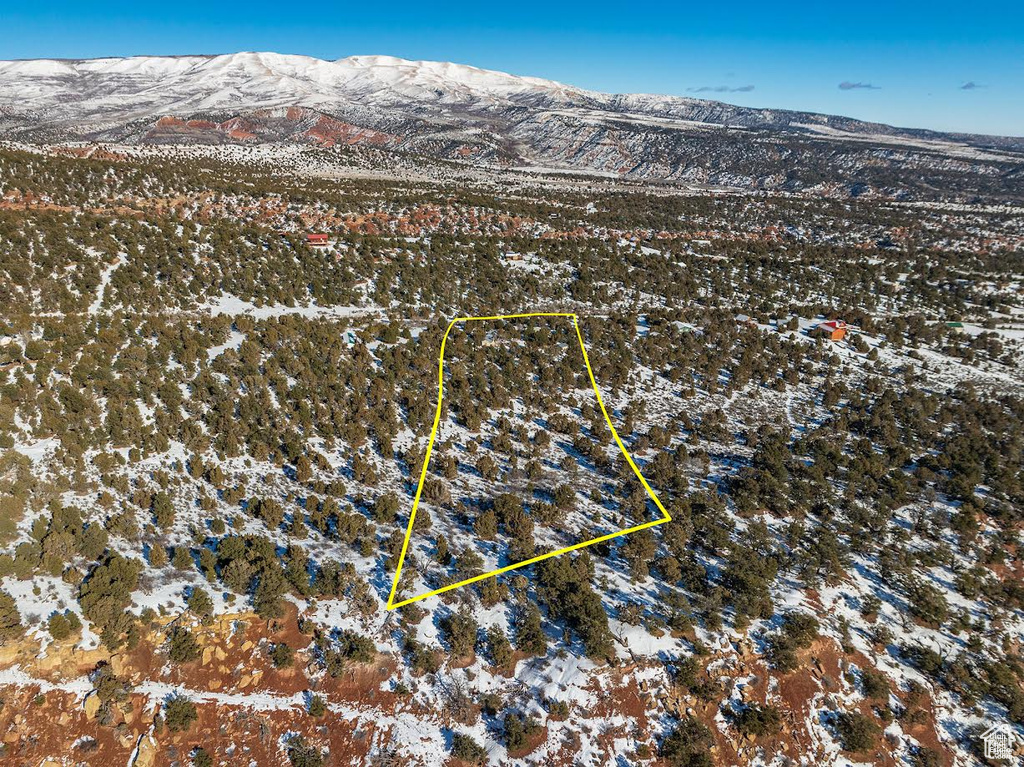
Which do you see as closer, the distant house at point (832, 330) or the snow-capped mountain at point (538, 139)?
the distant house at point (832, 330)

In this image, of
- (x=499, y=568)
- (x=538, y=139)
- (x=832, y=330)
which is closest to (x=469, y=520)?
(x=499, y=568)

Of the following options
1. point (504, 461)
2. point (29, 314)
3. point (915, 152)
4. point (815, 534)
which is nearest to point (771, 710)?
point (815, 534)

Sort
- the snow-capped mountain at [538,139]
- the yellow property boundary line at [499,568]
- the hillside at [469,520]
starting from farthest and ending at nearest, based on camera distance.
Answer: the snow-capped mountain at [538,139]
the yellow property boundary line at [499,568]
the hillside at [469,520]

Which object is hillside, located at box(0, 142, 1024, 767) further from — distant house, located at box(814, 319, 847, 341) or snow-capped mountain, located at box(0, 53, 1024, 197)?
snow-capped mountain, located at box(0, 53, 1024, 197)

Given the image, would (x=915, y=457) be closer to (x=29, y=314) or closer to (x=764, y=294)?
(x=764, y=294)

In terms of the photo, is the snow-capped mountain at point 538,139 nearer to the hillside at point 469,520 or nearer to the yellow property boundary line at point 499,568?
the hillside at point 469,520

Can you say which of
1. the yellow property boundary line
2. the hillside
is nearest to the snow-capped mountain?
the hillside

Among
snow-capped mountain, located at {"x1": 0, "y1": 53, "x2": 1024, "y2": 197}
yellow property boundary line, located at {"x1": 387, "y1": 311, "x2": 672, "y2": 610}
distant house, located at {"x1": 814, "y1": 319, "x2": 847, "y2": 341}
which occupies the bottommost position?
yellow property boundary line, located at {"x1": 387, "y1": 311, "x2": 672, "y2": 610}

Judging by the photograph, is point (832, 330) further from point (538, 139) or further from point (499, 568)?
point (538, 139)

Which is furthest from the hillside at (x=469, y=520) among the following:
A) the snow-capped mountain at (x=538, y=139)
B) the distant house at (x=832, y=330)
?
the snow-capped mountain at (x=538, y=139)

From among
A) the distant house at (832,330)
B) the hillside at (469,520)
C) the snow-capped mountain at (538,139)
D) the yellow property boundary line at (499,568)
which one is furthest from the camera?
the snow-capped mountain at (538,139)
